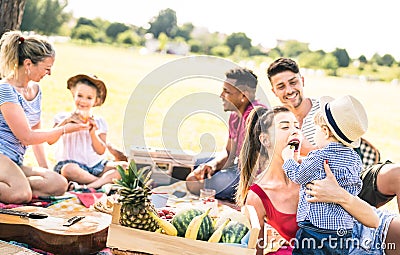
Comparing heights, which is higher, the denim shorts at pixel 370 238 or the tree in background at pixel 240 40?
the tree in background at pixel 240 40

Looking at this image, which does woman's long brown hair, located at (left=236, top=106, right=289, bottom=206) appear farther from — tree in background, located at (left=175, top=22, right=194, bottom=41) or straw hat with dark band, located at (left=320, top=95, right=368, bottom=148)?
tree in background, located at (left=175, top=22, right=194, bottom=41)

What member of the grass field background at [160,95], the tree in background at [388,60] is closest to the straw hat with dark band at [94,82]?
the grass field background at [160,95]

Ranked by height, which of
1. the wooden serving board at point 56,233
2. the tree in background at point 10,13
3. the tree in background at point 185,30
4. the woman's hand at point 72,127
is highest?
the tree in background at point 185,30

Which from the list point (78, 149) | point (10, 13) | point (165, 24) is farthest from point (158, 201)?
point (165, 24)

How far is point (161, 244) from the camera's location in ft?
7.80

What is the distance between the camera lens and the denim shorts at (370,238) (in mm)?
2822

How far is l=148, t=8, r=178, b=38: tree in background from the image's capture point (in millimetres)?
19203

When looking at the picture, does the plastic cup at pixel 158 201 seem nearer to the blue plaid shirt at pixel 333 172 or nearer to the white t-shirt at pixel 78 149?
the blue plaid shirt at pixel 333 172

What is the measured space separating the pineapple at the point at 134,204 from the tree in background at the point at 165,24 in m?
17.0

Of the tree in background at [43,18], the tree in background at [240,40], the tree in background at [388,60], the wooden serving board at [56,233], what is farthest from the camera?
the tree in background at [43,18]

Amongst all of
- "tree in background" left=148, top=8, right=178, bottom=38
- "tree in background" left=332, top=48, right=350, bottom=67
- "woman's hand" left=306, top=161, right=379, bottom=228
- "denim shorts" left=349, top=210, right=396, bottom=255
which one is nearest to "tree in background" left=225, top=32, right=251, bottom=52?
"tree in background" left=148, top=8, right=178, bottom=38

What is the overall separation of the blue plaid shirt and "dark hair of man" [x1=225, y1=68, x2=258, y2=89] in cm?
123

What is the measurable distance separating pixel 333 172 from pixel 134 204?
3.08 ft

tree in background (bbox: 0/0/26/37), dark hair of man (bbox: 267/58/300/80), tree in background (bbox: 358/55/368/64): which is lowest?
dark hair of man (bbox: 267/58/300/80)
